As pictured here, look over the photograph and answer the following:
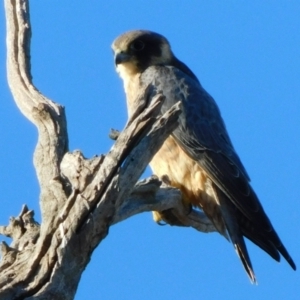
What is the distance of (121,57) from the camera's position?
7285 mm

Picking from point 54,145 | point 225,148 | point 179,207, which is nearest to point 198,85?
point 225,148

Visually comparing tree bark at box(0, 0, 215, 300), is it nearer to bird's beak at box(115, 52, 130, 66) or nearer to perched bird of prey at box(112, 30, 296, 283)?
perched bird of prey at box(112, 30, 296, 283)

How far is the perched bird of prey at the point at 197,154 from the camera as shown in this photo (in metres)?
6.13

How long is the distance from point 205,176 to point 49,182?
1771mm

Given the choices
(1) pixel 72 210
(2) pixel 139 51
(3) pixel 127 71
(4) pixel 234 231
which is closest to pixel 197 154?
(4) pixel 234 231

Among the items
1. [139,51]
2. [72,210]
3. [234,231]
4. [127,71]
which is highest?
[139,51]

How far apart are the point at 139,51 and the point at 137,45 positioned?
54 mm

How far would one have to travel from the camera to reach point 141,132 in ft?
15.0

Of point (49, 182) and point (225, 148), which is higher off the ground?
point (225, 148)

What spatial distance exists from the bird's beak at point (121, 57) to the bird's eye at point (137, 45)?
114mm

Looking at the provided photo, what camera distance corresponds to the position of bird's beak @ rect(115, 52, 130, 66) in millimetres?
7266

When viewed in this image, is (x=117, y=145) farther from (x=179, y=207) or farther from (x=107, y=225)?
(x=179, y=207)

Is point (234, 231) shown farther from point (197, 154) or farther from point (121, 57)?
point (121, 57)

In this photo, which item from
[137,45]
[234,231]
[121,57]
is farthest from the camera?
[137,45]
